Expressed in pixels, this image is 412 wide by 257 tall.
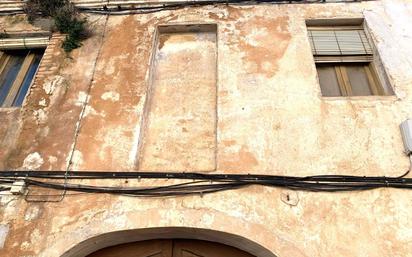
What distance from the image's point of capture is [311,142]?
3.98 metres

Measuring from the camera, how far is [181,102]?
4637 millimetres

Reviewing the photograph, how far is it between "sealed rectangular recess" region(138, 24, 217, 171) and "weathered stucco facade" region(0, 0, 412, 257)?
20mm

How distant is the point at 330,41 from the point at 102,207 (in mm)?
4038

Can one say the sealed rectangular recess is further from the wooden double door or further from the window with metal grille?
the window with metal grille

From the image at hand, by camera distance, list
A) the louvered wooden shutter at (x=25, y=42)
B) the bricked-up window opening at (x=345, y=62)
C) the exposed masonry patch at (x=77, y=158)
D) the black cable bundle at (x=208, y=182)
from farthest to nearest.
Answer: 1. the louvered wooden shutter at (x=25, y=42)
2. the bricked-up window opening at (x=345, y=62)
3. the exposed masonry patch at (x=77, y=158)
4. the black cable bundle at (x=208, y=182)

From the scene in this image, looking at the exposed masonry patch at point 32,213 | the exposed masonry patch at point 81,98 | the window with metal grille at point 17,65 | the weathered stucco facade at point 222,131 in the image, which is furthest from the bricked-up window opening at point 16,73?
the exposed masonry patch at point 32,213

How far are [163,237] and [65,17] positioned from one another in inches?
149

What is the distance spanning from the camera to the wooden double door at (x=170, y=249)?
382 cm

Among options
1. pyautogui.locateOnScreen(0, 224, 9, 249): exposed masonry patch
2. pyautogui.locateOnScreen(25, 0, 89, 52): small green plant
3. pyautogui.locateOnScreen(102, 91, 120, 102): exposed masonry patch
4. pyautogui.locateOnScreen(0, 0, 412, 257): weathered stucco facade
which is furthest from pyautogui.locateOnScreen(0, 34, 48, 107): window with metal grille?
pyautogui.locateOnScreen(0, 224, 9, 249): exposed masonry patch

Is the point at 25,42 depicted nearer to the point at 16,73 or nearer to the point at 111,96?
the point at 16,73

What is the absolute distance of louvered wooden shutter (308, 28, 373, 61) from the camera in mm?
4938

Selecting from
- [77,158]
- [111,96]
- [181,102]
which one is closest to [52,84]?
[111,96]

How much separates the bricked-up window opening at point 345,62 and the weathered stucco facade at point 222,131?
0.68ft

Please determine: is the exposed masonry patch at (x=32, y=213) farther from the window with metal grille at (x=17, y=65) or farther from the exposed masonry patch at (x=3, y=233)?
the window with metal grille at (x=17, y=65)
